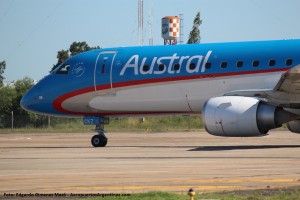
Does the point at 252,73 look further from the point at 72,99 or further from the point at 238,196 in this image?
the point at 238,196

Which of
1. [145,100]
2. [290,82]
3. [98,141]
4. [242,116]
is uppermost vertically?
[290,82]

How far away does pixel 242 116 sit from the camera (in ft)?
96.2

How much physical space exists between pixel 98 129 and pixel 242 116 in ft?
24.1

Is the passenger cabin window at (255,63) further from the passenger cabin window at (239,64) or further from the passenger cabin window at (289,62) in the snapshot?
the passenger cabin window at (289,62)

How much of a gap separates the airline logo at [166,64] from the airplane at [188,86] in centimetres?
4

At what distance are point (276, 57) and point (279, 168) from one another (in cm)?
1113

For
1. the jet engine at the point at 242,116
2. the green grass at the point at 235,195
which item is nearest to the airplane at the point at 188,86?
the jet engine at the point at 242,116

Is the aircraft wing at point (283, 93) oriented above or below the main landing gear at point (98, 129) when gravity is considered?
above

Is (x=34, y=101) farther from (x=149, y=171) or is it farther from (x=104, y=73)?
(x=149, y=171)

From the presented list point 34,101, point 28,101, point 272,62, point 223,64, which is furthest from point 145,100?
point 272,62

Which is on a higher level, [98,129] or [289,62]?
[289,62]

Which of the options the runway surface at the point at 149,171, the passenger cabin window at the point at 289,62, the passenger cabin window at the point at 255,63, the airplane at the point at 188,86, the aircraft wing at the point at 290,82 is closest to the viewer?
the runway surface at the point at 149,171

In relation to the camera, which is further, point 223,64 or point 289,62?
point 223,64

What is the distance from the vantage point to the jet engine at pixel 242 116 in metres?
29.2
